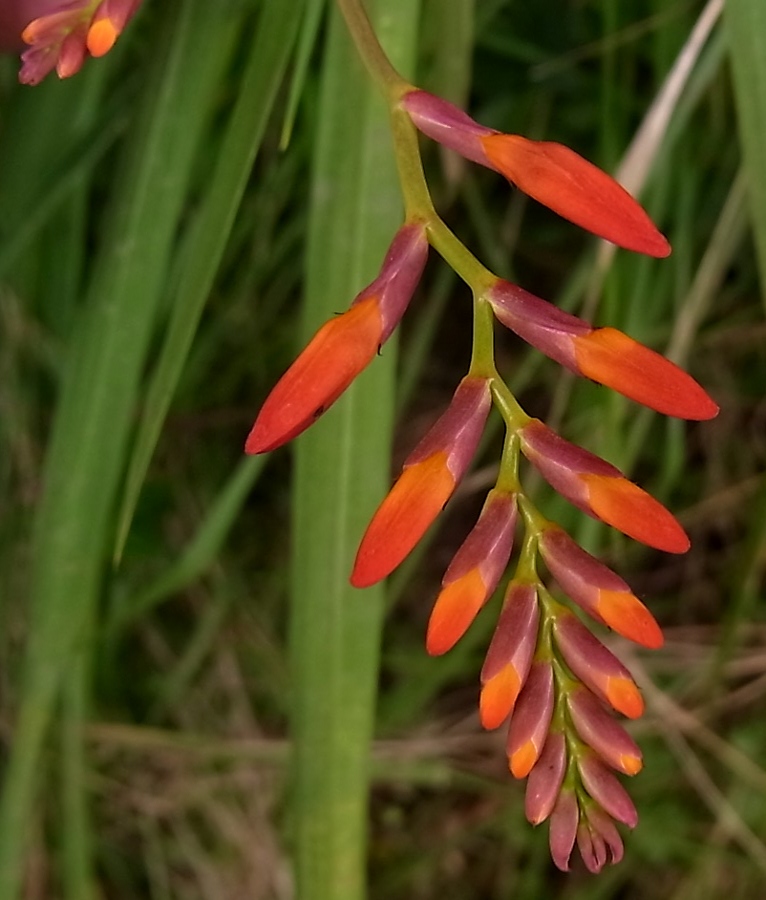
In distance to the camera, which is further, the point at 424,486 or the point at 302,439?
the point at 302,439

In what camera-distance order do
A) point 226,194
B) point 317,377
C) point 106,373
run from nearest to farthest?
point 317,377
point 226,194
point 106,373

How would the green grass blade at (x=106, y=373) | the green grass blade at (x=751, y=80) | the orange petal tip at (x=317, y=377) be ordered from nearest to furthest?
the orange petal tip at (x=317, y=377) → the green grass blade at (x=751, y=80) → the green grass blade at (x=106, y=373)

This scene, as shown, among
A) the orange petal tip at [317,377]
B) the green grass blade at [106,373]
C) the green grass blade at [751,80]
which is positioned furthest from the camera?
the green grass blade at [106,373]

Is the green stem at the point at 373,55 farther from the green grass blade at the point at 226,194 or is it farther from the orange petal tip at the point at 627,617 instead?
the orange petal tip at the point at 627,617

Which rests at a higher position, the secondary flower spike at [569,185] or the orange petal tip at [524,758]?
the secondary flower spike at [569,185]

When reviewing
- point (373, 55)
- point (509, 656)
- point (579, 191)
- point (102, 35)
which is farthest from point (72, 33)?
point (509, 656)

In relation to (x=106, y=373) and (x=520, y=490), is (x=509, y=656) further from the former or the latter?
(x=106, y=373)

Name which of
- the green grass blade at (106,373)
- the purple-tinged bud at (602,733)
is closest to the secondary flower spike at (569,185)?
the purple-tinged bud at (602,733)

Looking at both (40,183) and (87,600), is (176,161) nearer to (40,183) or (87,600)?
(40,183)

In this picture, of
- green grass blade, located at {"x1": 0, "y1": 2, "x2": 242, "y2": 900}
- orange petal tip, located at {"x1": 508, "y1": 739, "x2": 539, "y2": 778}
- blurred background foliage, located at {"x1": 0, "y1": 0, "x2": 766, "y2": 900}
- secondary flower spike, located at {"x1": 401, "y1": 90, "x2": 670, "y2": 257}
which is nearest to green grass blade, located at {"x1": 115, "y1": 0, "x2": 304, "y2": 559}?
blurred background foliage, located at {"x1": 0, "y1": 0, "x2": 766, "y2": 900}
